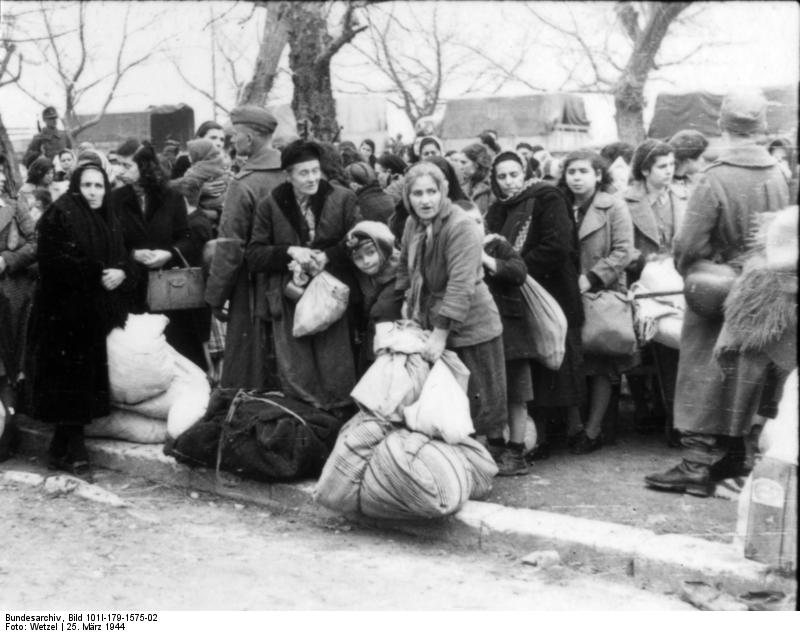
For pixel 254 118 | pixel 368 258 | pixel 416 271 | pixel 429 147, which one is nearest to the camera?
pixel 416 271

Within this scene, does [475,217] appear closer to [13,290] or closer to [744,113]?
[744,113]

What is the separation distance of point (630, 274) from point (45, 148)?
24.3 ft

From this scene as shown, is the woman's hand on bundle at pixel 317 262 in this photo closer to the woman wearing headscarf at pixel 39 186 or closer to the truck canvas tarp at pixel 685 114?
the woman wearing headscarf at pixel 39 186

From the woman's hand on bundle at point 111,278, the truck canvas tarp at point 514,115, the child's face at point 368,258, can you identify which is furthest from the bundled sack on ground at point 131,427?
the truck canvas tarp at point 514,115

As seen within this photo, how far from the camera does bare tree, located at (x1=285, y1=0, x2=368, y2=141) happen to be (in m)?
10.8

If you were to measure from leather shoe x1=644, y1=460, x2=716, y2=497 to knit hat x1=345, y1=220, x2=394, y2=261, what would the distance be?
1.80m

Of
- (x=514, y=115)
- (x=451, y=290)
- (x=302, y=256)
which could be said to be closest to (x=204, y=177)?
(x=302, y=256)

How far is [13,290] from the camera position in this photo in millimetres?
6766

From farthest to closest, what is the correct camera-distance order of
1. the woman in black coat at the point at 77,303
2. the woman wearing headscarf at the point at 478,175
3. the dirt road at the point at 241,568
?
1. the woman wearing headscarf at the point at 478,175
2. the woman in black coat at the point at 77,303
3. the dirt road at the point at 241,568

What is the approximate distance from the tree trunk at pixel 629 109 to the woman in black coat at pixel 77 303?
12.8ft

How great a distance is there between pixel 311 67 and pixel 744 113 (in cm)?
675

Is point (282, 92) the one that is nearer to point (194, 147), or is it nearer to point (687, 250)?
point (194, 147)

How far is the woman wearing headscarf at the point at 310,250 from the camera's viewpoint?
5.84m

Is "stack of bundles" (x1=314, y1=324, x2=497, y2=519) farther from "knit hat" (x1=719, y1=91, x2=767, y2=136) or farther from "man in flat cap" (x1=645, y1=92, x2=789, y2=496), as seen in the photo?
"knit hat" (x1=719, y1=91, x2=767, y2=136)
